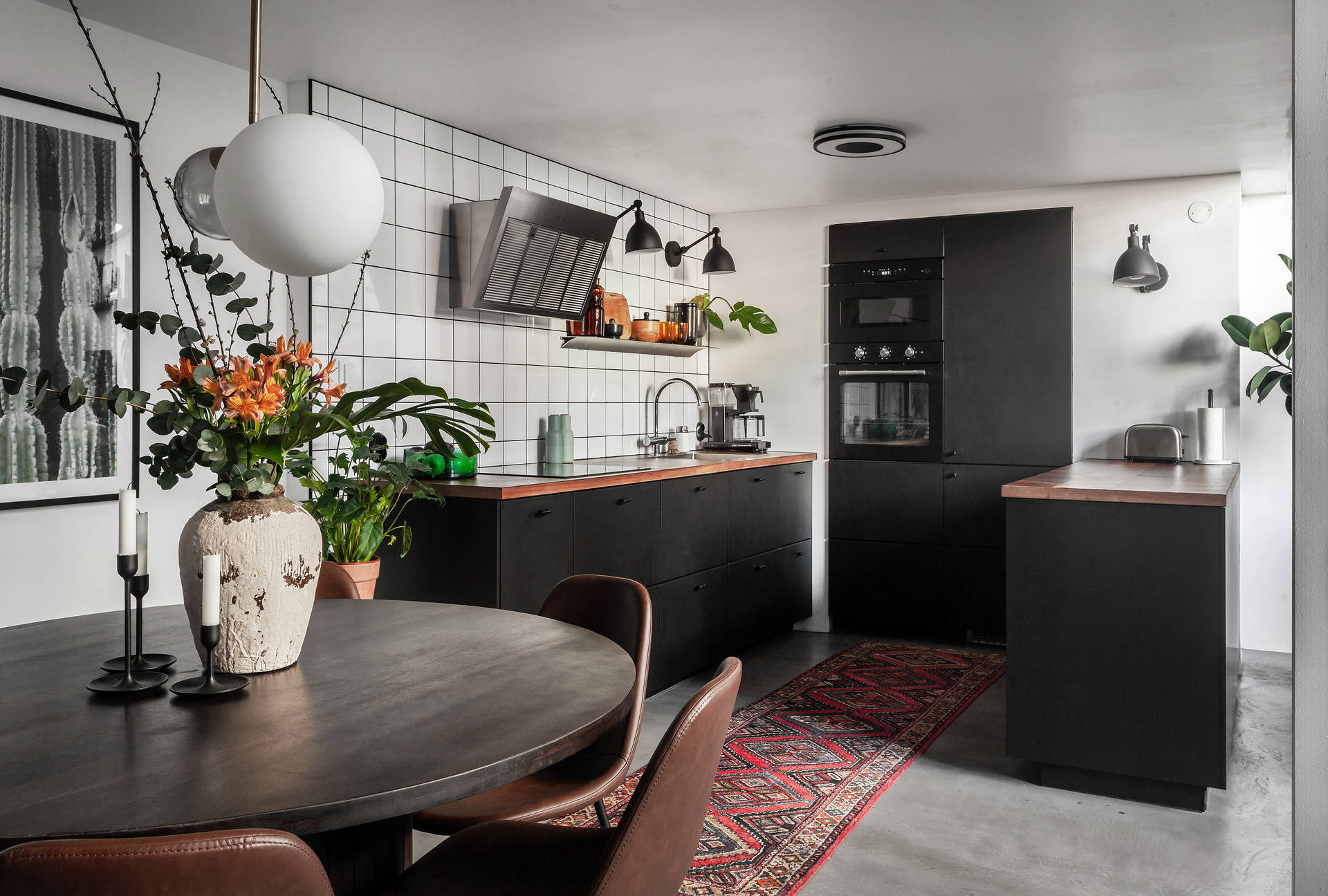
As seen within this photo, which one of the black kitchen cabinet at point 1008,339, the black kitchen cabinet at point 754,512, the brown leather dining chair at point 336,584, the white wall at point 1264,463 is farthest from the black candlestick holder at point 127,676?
the white wall at point 1264,463

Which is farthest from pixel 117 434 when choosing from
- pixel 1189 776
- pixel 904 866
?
pixel 1189 776

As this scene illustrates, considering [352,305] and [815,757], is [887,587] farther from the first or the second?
[352,305]

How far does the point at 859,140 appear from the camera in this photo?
3955 millimetres

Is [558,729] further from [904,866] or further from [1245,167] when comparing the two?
[1245,167]

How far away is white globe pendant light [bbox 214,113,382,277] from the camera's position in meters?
1.33

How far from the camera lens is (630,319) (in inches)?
195

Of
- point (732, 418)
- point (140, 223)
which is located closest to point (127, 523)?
point (140, 223)

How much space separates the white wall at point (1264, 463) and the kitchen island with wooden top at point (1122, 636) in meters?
1.94

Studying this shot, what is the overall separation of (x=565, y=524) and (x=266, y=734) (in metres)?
2.33

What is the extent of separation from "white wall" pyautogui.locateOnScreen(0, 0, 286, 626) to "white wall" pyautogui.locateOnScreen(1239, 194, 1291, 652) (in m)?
4.56

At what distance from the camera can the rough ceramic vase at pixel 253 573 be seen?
1.48 meters

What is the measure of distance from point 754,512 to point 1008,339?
5.35 feet

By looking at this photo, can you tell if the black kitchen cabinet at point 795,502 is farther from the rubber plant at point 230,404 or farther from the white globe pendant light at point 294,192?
the white globe pendant light at point 294,192

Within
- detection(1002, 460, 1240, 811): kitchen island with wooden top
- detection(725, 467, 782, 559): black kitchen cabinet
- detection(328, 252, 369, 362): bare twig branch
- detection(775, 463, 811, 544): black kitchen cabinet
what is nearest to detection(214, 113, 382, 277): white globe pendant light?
detection(328, 252, 369, 362): bare twig branch
